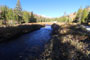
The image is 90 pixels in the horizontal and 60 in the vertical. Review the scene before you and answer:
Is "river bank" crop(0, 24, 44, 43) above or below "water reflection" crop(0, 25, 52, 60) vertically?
above

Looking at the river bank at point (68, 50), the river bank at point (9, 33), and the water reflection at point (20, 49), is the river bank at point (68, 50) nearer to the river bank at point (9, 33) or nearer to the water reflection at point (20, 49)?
the water reflection at point (20, 49)

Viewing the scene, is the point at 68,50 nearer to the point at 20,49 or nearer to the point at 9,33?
the point at 20,49

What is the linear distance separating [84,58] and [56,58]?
1.49 meters

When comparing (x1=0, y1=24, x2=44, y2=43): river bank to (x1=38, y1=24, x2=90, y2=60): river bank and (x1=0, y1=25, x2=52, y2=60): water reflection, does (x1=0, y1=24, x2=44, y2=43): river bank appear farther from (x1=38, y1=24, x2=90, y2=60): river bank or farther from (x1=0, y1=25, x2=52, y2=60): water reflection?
(x1=38, y1=24, x2=90, y2=60): river bank

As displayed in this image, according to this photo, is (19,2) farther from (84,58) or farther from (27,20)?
(84,58)

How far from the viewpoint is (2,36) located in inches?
419

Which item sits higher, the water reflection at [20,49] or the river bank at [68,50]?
the river bank at [68,50]

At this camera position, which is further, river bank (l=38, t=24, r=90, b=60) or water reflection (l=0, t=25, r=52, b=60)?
water reflection (l=0, t=25, r=52, b=60)

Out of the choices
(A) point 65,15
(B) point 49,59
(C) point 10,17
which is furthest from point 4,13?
(A) point 65,15

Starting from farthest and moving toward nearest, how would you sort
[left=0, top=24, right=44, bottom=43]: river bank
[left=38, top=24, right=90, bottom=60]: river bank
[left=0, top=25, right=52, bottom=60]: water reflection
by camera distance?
[left=0, top=24, right=44, bottom=43]: river bank
[left=0, top=25, right=52, bottom=60]: water reflection
[left=38, top=24, right=90, bottom=60]: river bank

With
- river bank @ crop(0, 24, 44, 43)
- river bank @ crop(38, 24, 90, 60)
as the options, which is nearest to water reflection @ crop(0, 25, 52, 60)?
river bank @ crop(38, 24, 90, 60)

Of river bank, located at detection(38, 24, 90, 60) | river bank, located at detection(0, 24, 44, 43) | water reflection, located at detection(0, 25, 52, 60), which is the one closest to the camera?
river bank, located at detection(38, 24, 90, 60)

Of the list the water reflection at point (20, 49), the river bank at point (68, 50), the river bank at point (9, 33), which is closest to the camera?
the river bank at point (68, 50)

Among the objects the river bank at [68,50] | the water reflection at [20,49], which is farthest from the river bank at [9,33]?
the river bank at [68,50]
